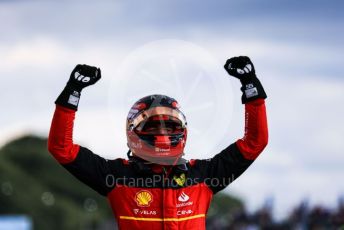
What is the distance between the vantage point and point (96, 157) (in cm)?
998

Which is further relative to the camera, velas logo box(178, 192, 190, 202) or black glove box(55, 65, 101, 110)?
velas logo box(178, 192, 190, 202)

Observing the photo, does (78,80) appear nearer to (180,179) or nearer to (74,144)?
(74,144)

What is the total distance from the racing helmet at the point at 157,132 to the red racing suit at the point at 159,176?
5.5 inches

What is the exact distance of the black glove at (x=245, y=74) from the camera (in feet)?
32.8

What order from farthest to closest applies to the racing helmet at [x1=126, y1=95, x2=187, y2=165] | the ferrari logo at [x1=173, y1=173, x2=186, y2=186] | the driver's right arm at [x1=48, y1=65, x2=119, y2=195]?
the ferrari logo at [x1=173, y1=173, x2=186, y2=186] → the racing helmet at [x1=126, y1=95, x2=187, y2=165] → the driver's right arm at [x1=48, y1=65, x2=119, y2=195]

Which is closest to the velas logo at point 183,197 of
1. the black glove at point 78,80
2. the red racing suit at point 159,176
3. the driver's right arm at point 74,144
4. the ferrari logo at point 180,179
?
the red racing suit at point 159,176

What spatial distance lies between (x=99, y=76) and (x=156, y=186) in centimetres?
115

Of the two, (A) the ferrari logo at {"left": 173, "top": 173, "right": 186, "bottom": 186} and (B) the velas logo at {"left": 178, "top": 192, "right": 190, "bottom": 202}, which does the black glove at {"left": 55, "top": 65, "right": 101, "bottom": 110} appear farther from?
(B) the velas logo at {"left": 178, "top": 192, "right": 190, "bottom": 202}

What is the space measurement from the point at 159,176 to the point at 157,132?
16.2 inches

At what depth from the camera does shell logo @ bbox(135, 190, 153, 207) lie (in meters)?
9.80

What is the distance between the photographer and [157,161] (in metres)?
9.83

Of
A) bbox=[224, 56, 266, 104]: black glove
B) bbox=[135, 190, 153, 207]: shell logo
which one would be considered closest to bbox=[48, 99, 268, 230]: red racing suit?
bbox=[135, 190, 153, 207]: shell logo

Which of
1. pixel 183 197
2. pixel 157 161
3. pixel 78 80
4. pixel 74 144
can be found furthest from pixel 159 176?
pixel 78 80

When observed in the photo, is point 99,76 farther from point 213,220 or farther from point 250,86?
point 213,220
